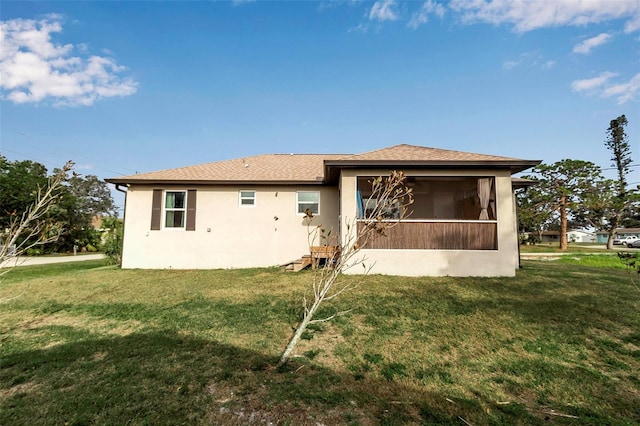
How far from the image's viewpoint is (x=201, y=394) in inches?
119

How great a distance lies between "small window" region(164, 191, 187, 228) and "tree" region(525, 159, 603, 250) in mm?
30965

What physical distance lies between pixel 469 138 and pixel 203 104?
1531cm

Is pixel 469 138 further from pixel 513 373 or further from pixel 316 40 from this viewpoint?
pixel 513 373

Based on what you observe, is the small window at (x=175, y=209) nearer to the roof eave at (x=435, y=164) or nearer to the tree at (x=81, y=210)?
the tree at (x=81, y=210)

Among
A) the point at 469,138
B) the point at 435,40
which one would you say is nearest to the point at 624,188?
the point at 469,138

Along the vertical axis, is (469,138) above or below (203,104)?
below

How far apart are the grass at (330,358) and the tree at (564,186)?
27274mm

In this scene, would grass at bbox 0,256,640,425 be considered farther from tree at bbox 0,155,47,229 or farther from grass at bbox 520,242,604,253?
grass at bbox 520,242,604,253

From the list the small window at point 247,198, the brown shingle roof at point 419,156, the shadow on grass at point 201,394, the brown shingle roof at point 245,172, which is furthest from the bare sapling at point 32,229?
the small window at point 247,198

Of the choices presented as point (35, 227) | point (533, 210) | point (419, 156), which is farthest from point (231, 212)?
point (533, 210)

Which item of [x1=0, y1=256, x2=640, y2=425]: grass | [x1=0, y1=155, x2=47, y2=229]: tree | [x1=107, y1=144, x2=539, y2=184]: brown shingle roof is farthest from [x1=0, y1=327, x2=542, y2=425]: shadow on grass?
[x1=0, y1=155, x2=47, y2=229]: tree

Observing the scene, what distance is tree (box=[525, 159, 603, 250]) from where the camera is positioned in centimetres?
2825

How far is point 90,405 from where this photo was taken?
9.33 ft

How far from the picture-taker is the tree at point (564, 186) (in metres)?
28.2
